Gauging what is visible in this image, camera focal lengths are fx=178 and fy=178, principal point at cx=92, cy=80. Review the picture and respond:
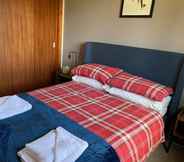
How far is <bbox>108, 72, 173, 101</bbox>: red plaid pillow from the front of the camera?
6.66 ft

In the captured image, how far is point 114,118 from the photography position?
5.77 feet

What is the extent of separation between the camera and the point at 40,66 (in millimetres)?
3523

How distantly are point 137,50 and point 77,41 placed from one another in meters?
1.34

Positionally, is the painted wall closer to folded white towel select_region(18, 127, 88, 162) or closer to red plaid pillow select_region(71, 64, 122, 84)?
red plaid pillow select_region(71, 64, 122, 84)

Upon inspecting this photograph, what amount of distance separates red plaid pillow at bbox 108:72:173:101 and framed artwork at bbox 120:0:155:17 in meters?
0.91

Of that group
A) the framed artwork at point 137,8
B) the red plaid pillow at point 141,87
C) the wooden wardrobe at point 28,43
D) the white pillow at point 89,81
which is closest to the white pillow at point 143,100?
the red plaid pillow at point 141,87

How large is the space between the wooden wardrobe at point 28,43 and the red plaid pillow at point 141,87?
1704 mm

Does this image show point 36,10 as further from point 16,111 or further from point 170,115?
point 170,115

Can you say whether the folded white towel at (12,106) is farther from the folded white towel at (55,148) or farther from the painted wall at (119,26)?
the painted wall at (119,26)

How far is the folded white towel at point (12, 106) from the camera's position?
1.66 meters

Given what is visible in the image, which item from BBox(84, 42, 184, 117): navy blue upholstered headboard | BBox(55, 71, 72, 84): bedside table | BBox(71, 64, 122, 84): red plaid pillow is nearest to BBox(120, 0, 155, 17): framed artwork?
BBox(84, 42, 184, 117): navy blue upholstered headboard

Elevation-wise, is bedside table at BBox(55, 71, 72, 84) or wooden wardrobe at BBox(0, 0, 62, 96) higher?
wooden wardrobe at BBox(0, 0, 62, 96)

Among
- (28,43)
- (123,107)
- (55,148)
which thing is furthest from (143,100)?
(28,43)

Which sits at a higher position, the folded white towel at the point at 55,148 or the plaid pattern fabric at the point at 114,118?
the folded white towel at the point at 55,148
